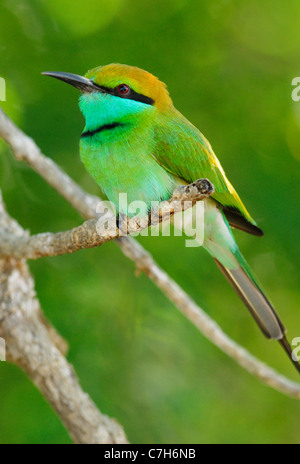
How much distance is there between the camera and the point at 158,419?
9.80 feet

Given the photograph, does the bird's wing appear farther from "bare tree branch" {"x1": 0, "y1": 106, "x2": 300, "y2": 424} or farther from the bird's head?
"bare tree branch" {"x1": 0, "y1": 106, "x2": 300, "y2": 424}

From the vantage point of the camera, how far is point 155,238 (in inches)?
114

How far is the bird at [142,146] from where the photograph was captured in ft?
6.97

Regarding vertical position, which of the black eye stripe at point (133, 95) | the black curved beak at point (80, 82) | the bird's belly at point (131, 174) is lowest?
the bird's belly at point (131, 174)

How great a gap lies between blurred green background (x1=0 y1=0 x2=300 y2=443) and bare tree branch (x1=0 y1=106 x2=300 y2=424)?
223 mm

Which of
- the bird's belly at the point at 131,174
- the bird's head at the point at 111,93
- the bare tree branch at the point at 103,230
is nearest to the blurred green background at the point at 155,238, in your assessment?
the bird's head at the point at 111,93

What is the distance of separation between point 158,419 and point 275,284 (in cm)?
80

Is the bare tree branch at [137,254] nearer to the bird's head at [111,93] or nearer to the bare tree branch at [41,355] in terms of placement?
the bare tree branch at [41,355]

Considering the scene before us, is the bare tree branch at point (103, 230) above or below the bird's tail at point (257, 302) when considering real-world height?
above

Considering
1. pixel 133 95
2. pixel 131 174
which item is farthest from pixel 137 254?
pixel 133 95

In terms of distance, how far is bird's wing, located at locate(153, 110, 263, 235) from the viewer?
220cm

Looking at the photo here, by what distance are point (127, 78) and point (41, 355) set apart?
3.24 feet

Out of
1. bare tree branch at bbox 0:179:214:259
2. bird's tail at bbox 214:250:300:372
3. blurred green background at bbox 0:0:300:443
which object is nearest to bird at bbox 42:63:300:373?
bird's tail at bbox 214:250:300:372
